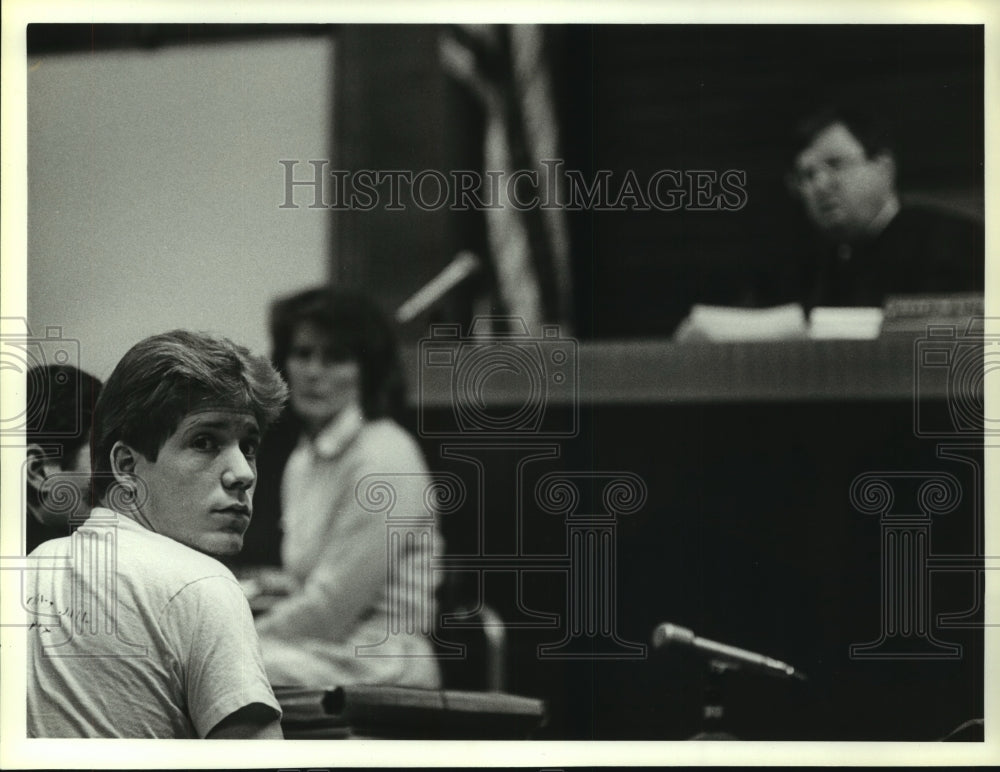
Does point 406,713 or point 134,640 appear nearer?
point 134,640

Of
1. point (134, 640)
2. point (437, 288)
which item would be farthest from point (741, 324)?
point (134, 640)

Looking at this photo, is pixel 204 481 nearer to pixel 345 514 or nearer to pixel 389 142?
pixel 345 514

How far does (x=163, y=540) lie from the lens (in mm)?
4324

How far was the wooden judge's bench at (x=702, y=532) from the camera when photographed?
4.33 meters

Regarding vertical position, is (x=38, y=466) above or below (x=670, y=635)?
above

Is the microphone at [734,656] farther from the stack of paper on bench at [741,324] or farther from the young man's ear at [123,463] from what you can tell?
the young man's ear at [123,463]

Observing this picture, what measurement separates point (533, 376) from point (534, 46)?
1208 millimetres

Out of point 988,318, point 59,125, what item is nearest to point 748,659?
point 988,318

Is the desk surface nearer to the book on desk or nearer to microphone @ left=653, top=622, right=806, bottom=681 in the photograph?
microphone @ left=653, top=622, right=806, bottom=681

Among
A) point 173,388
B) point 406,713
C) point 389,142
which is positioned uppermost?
point 389,142

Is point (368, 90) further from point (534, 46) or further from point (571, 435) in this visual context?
point (571, 435)

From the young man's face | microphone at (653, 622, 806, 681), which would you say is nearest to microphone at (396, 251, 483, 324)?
the young man's face

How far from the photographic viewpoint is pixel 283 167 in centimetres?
439

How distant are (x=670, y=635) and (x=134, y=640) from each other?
75.3 inches
